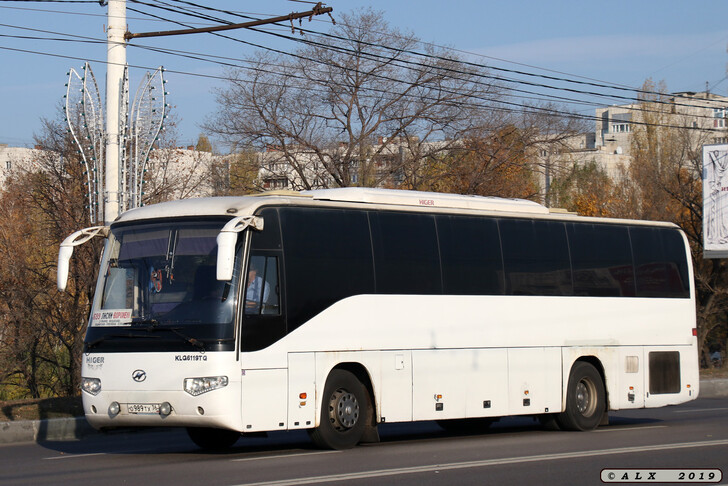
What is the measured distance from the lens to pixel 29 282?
27.8m

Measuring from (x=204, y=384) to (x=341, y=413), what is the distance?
219 cm

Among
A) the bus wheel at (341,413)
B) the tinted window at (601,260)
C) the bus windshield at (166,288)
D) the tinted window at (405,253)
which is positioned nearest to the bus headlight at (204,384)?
the bus windshield at (166,288)

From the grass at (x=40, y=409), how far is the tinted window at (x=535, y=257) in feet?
26.1

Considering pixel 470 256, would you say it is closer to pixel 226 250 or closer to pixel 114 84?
pixel 226 250

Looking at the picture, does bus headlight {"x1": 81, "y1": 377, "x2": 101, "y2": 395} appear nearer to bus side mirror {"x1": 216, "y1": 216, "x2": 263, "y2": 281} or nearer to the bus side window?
the bus side window

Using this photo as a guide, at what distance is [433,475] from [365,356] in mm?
3453

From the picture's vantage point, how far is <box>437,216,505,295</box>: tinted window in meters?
15.2

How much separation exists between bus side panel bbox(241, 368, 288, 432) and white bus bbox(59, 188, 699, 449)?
2cm

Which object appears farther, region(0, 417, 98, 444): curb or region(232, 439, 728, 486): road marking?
region(0, 417, 98, 444): curb

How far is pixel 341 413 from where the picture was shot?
13.4 m

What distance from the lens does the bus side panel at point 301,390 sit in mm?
12742

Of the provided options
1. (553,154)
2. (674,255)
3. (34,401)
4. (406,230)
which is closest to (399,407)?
(406,230)

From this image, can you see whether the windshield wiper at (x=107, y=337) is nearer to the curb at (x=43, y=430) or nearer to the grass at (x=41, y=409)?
the curb at (x=43, y=430)

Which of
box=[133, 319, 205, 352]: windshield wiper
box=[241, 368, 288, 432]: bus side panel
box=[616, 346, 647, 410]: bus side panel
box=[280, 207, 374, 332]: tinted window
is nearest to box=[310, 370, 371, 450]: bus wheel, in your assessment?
box=[241, 368, 288, 432]: bus side panel
